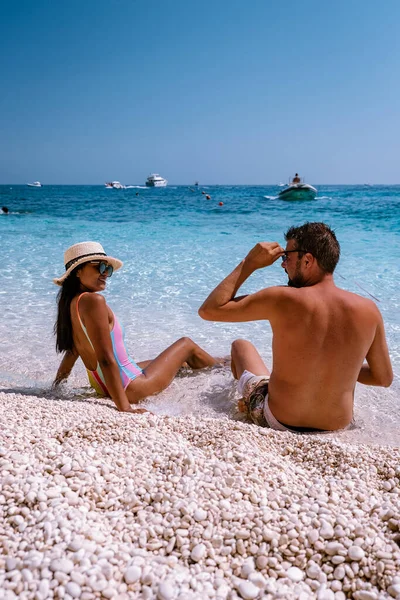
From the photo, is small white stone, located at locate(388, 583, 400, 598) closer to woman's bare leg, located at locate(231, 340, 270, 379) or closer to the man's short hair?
the man's short hair

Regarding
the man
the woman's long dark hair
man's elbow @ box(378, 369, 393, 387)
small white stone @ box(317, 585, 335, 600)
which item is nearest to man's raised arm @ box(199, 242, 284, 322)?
the man

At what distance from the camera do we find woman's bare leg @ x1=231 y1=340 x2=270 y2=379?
12.6 ft

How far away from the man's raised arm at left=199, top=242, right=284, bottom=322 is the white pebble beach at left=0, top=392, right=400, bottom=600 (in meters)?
0.73

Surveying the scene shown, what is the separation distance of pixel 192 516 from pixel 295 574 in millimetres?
449

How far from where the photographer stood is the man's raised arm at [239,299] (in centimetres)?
288

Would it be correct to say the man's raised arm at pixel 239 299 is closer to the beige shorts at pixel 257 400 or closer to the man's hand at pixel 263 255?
the man's hand at pixel 263 255

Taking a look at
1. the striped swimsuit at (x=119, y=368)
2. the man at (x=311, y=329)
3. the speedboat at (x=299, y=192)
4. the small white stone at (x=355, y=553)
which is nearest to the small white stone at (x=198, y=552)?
the small white stone at (x=355, y=553)

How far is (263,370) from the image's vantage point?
3840 millimetres

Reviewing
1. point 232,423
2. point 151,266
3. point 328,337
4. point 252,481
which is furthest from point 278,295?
point 151,266

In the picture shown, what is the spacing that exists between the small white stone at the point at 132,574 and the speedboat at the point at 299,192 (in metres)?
33.6

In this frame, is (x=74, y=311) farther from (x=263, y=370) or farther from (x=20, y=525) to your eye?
Result: (x=20, y=525)

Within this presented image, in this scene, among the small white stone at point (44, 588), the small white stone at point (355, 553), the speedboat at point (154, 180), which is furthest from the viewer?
the speedboat at point (154, 180)

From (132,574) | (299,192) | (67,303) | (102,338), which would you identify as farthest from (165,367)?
(299,192)

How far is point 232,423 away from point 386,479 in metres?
0.96
